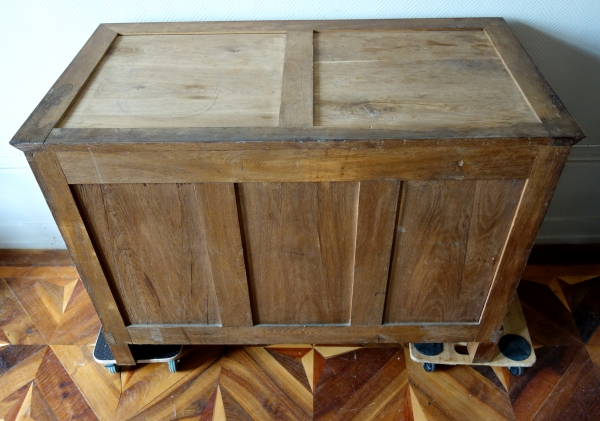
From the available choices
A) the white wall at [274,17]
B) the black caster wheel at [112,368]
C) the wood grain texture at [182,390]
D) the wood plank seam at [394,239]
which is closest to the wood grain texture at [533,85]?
the white wall at [274,17]

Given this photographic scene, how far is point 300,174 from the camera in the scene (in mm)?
756

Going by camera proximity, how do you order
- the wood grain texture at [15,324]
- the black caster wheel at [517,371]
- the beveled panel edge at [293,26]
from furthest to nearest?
the wood grain texture at [15,324] → the black caster wheel at [517,371] → the beveled panel edge at [293,26]

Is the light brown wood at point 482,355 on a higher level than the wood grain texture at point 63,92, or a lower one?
lower

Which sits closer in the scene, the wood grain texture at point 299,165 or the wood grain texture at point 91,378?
the wood grain texture at point 299,165

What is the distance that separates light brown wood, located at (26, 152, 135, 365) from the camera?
76 cm

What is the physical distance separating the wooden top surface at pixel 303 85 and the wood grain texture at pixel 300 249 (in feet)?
0.39

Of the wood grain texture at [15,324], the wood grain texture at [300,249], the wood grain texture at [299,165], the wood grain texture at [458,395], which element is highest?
the wood grain texture at [299,165]

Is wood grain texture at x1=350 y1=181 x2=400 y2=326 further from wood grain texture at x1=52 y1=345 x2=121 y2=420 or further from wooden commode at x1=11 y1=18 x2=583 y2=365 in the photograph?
wood grain texture at x1=52 y1=345 x2=121 y2=420

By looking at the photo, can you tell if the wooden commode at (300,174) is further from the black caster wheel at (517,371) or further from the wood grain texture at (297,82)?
the black caster wheel at (517,371)

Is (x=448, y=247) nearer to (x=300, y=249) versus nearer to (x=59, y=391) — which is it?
(x=300, y=249)

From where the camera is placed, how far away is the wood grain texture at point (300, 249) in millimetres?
795

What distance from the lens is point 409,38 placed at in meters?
0.95

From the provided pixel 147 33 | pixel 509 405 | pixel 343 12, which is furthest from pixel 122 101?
pixel 509 405

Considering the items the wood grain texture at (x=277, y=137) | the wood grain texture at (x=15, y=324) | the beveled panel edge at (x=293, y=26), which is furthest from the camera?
the wood grain texture at (x=15, y=324)
